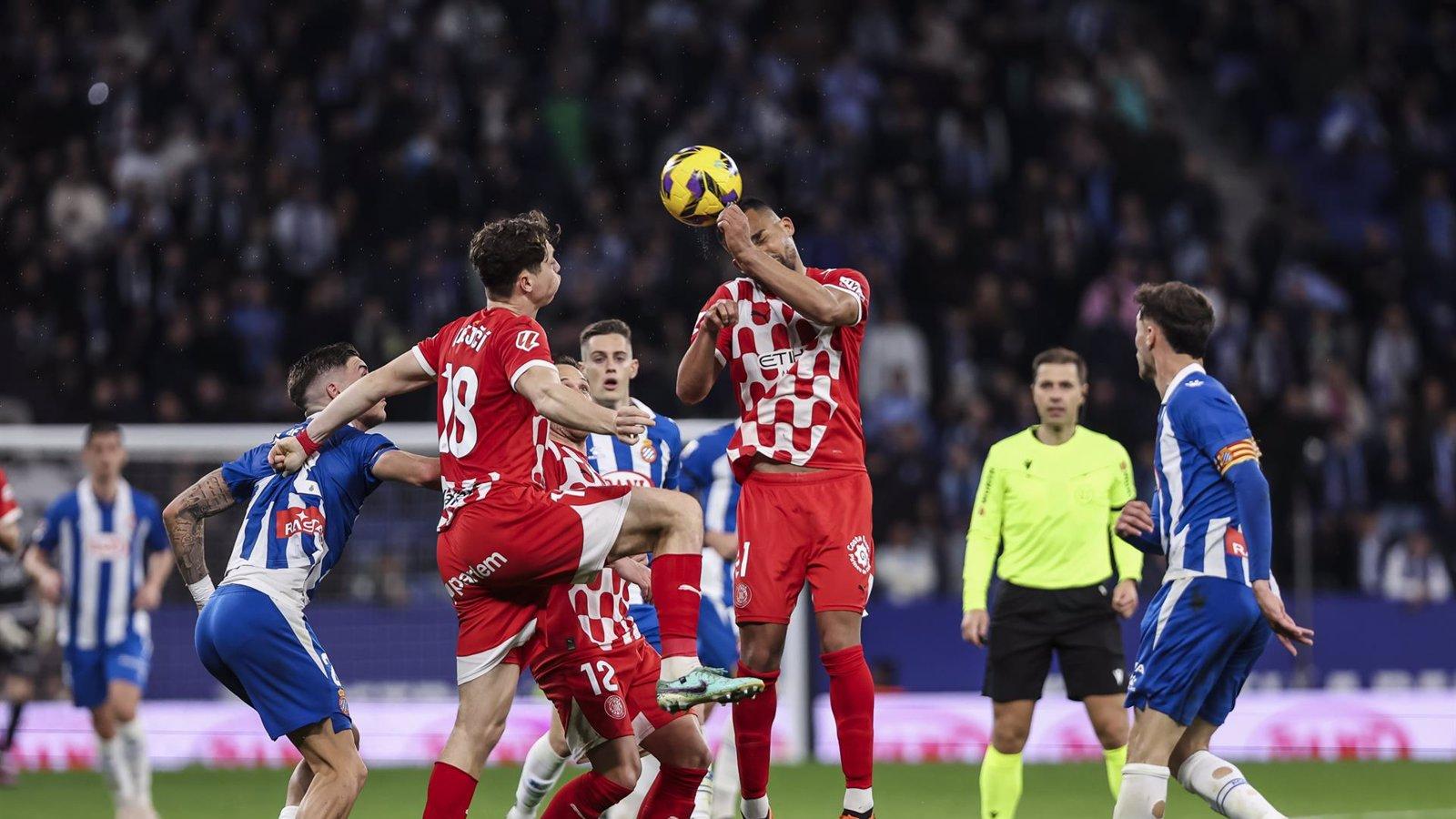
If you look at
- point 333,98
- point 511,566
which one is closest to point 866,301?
point 511,566

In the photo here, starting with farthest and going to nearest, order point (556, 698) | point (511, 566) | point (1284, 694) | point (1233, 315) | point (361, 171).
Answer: point (361, 171) → point (1233, 315) → point (1284, 694) → point (556, 698) → point (511, 566)

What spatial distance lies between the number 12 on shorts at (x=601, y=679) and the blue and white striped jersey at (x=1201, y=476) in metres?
2.24

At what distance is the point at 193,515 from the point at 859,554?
2.72 m

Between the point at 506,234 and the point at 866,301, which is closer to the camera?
the point at 506,234

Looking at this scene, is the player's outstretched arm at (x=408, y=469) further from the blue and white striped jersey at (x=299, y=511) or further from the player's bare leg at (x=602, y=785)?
the player's bare leg at (x=602, y=785)

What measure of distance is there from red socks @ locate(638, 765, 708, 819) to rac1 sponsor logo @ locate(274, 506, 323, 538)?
5.63ft

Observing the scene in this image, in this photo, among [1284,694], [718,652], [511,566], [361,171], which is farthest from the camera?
[361,171]

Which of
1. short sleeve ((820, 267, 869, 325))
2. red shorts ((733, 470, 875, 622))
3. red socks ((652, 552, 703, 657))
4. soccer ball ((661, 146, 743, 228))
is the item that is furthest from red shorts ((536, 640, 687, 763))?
soccer ball ((661, 146, 743, 228))

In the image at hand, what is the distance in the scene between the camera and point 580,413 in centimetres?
640

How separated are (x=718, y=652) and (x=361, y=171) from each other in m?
11.6

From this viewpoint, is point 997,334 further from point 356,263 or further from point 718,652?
point 718,652

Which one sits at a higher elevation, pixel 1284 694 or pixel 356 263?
pixel 356 263

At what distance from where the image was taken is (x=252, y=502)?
292 inches

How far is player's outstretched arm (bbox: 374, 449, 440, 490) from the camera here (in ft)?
23.3
